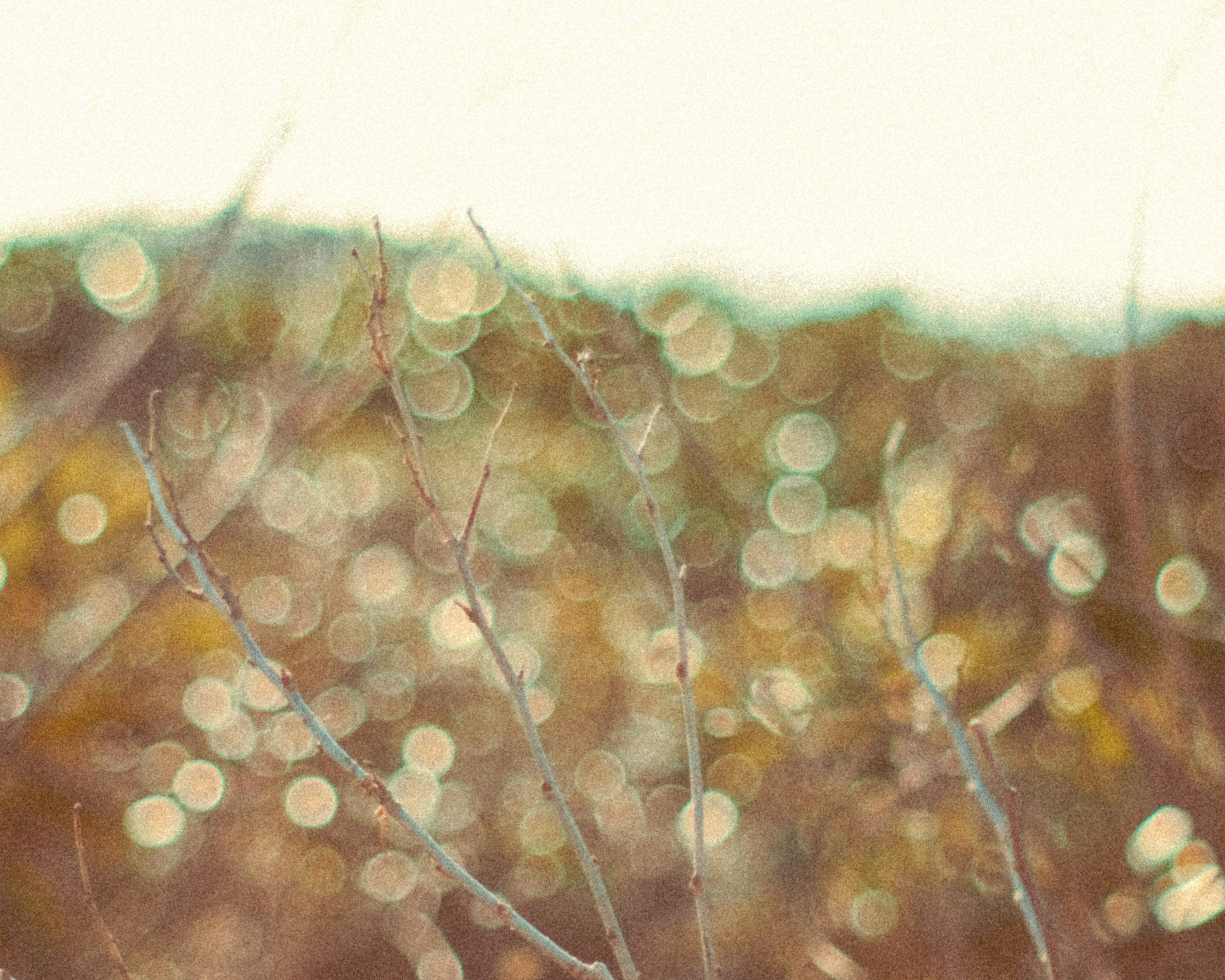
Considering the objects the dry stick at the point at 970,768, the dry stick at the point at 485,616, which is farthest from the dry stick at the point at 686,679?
the dry stick at the point at 970,768

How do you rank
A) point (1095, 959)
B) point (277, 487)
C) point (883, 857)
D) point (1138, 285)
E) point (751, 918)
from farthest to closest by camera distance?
point (277, 487), point (751, 918), point (883, 857), point (1095, 959), point (1138, 285)

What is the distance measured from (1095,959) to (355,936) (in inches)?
119

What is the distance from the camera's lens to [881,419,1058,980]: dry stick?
100 centimetres

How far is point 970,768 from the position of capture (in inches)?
42.8

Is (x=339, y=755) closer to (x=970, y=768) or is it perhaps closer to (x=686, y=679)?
(x=686, y=679)

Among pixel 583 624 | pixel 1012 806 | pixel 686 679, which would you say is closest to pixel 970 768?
pixel 1012 806

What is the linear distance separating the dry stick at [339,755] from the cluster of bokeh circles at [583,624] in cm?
45

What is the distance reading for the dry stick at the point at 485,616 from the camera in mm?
1047

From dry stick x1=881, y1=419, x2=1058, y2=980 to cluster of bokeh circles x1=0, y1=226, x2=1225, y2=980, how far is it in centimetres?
19

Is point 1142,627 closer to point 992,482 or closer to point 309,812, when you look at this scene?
point 992,482

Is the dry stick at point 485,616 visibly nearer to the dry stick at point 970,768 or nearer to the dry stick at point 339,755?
the dry stick at point 339,755

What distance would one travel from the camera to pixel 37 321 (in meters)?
4.54

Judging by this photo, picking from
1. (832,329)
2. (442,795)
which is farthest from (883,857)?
(832,329)

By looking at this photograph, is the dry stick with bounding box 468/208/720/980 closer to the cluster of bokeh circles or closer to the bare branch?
the bare branch
